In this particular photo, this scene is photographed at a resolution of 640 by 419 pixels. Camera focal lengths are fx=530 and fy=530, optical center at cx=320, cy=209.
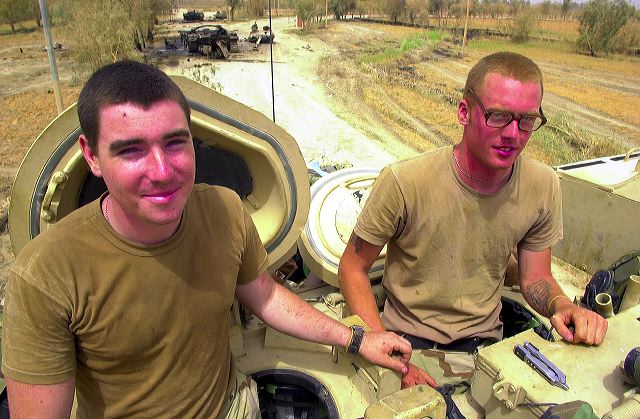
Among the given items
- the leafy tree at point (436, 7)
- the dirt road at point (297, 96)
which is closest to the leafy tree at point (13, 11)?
the dirt road at point (297, 96)

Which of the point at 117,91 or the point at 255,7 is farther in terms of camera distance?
the point at 255,7

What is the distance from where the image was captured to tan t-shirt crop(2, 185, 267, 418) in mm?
1351

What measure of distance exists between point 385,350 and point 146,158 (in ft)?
3.50

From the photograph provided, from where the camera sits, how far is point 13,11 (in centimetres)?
2716

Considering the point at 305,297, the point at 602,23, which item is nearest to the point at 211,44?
the point at 305,297

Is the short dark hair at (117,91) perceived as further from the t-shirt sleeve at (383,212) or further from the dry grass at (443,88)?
the dry grass at (443,88)

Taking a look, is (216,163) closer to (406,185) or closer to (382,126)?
(406,185)

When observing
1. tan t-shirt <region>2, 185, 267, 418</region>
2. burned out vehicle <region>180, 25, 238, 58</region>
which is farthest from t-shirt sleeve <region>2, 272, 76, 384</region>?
burned out vehicle <region>180, 25, 238, 58</region>

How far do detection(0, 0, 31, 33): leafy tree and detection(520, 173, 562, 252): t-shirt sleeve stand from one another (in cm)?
3072

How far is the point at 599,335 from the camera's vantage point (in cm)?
186

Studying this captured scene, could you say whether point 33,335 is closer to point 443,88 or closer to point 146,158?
point 146,158

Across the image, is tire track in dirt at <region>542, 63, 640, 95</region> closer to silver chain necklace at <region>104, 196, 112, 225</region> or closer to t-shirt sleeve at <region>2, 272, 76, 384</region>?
silver chain necklace at <region>104, 196, 112, 225</region>

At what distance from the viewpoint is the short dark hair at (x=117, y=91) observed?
4.28 ft

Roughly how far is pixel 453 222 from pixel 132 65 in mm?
1442
